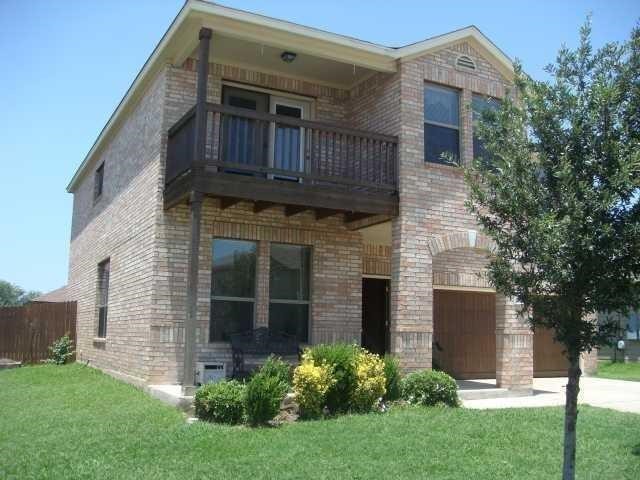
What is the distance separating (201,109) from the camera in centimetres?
991

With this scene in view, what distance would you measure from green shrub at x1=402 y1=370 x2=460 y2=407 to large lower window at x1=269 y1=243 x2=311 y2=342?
257cm

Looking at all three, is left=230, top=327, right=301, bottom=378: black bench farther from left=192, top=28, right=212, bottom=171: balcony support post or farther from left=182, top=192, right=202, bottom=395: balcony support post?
left=192, top=28, right=212, bottom=171: balcony support post

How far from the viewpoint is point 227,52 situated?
1170 cm

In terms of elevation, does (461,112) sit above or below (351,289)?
above

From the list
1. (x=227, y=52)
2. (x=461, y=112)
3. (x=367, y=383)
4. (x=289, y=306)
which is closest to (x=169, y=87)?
(x=227, y=52)

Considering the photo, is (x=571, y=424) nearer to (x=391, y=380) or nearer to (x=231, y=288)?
(x=391, y=380)

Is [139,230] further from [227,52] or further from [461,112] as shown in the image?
[461,112]

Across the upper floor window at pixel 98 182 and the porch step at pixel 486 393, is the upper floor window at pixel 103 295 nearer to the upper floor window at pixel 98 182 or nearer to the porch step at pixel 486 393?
the upper floor window at pixel 98 182

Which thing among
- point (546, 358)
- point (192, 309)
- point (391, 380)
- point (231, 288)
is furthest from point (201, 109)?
point (546, 358)

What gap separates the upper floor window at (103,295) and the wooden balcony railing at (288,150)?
523 centimetres

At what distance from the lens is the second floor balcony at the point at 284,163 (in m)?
10.1

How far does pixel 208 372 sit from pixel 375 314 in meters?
5.16

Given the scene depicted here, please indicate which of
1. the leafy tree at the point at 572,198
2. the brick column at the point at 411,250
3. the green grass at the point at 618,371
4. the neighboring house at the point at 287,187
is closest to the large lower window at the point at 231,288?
the neighboring house at the point at 287,187

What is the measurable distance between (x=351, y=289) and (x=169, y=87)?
4.95m
